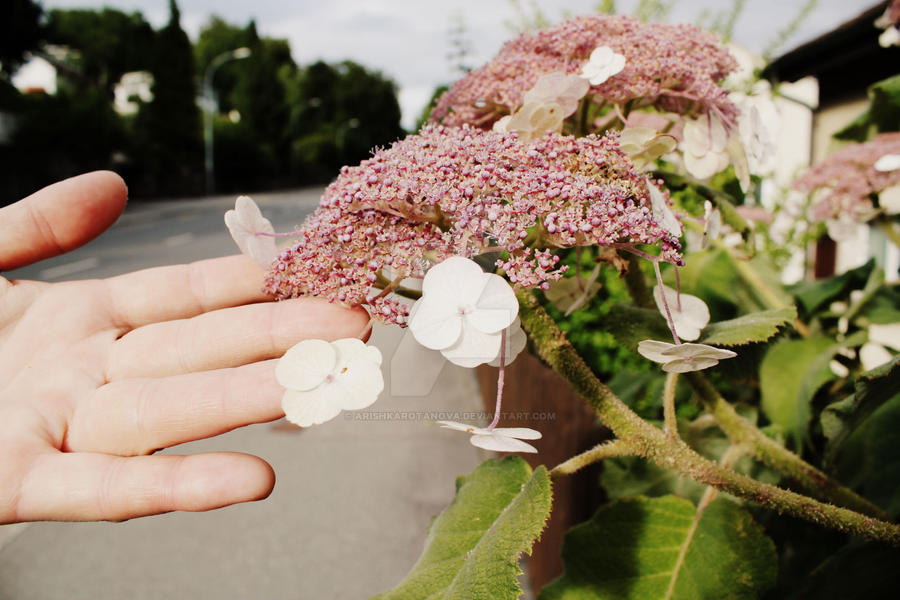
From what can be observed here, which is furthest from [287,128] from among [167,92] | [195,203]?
[195,203]

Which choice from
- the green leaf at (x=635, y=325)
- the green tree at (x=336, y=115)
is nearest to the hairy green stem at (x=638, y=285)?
the green leaf at (x=635, y=325)

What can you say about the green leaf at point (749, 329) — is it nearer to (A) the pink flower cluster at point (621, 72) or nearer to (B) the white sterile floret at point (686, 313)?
(B) the white sterile floret at point (686, 313)

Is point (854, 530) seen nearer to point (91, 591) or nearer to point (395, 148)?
point (395, 148)

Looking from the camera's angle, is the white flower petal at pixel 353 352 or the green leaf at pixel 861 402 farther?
the green leaf at pixel 861 402

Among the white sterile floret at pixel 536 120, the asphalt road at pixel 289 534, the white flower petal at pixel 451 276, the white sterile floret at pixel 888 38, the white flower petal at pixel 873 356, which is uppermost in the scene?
the white sterile floret at pixel 888 38

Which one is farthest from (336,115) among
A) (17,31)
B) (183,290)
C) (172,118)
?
(183,290)

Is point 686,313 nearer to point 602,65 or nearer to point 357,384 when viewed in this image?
point 602,65

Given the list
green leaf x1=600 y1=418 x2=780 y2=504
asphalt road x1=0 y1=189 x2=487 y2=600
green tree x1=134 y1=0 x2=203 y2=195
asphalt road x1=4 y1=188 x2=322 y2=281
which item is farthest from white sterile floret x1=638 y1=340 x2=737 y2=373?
green tree x1=134 y1=0 x2=203 y2=195
